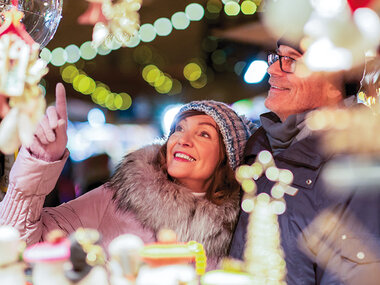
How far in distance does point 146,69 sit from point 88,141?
453 centimetres

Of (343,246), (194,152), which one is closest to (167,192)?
(194,152)

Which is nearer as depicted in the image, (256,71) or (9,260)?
(9,260)

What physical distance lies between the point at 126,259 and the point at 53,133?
42 cm

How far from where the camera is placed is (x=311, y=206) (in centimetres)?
138

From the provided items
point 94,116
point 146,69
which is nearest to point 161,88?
point 146,69

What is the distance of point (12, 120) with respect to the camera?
89 centimetres

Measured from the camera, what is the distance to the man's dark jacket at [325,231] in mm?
1283

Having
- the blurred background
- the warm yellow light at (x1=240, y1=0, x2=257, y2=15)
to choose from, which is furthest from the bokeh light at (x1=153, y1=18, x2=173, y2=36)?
the warm yellow light at (x1=240, y1=0, x2=257, y2=15)

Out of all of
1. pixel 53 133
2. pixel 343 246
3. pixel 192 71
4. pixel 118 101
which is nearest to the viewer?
pixel 53 133

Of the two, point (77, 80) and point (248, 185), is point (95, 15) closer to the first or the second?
point (248, 185)

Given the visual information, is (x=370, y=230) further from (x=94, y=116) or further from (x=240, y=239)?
(x=94, y=116)

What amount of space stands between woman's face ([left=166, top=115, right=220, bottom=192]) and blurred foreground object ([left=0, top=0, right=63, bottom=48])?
61cm

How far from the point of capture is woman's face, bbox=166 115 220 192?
5.61ft

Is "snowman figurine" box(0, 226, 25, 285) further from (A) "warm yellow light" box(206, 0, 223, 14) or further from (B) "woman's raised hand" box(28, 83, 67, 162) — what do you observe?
(A) "warm yellow light" box(206, 0, 223, 14)
